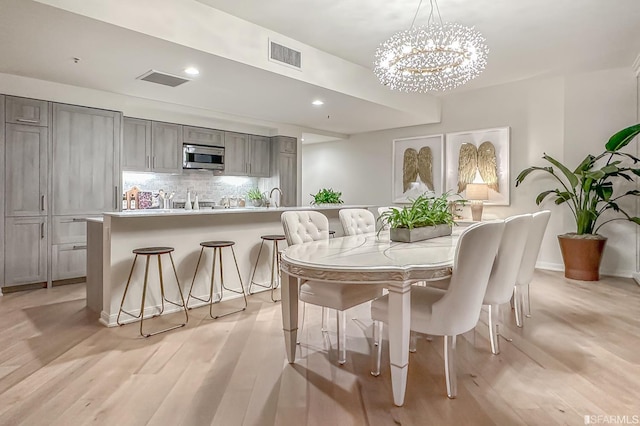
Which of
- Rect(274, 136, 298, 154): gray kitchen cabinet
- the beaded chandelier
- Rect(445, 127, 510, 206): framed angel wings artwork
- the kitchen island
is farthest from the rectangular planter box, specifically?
Rect(274, 136, 298, 154): gray kitchen cabinet

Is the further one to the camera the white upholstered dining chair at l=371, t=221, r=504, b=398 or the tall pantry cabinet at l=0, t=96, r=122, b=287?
the tall pantry cabinet at l=0, t=96, r=122, b=287

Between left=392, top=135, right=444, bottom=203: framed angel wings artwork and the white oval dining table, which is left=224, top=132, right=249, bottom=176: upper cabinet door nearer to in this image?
left=392, top=135, right=444, bottom=203: framed angel wings artwork

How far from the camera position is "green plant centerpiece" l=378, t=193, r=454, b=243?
9.20ft

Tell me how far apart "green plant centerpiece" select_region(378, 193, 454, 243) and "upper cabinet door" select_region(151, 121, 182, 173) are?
406 centimetres

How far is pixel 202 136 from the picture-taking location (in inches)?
242

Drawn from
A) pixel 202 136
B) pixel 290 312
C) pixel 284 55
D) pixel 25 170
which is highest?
pixel 284 55

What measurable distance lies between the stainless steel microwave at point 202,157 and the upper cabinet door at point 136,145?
0.56 metres

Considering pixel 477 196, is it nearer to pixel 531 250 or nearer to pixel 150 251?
pixel 531 250

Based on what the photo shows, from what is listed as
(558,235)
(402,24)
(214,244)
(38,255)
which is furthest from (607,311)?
(38,255)

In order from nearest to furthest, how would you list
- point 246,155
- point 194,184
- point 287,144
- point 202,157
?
point 202,157
point 194,184
point 246,155
point 287,144

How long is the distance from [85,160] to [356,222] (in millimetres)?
Result: 3573

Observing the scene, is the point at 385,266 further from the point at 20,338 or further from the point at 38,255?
the point at 38,255

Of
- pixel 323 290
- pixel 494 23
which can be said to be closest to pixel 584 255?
pixel 494 23

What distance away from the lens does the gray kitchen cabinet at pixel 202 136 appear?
5965 mm
